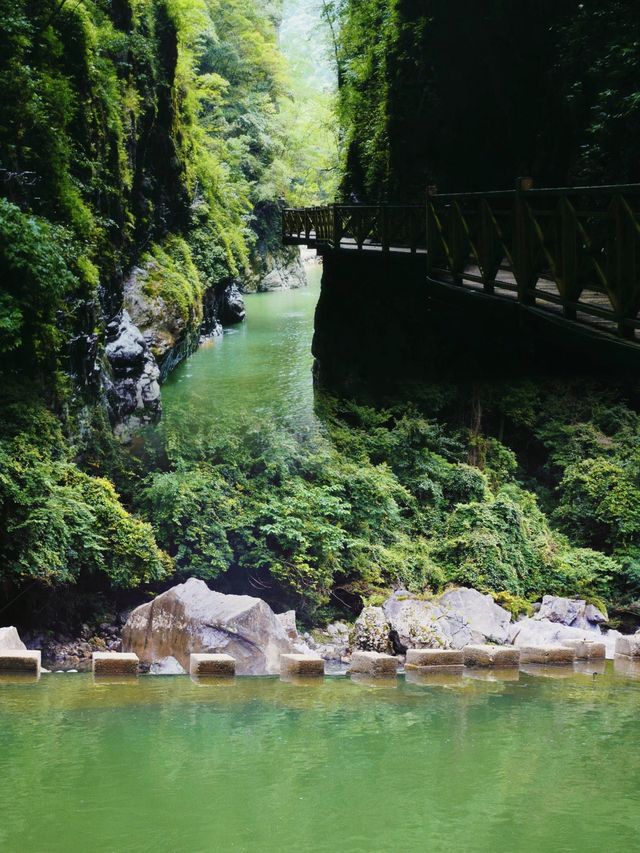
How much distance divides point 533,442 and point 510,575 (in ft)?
14.2

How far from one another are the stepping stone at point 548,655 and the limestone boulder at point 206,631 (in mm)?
2950

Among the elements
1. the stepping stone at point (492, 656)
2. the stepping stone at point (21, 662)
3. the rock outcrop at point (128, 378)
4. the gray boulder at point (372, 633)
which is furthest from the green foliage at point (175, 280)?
the stepping stone at point (21, 662)

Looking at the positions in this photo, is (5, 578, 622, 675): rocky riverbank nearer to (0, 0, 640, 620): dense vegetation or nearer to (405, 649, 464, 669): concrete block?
(0, 0, 640, 620): dense vegetation

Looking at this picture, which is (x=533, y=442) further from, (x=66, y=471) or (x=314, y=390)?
(x=66, y=471)

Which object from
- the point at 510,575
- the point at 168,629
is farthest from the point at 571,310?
the point at 510,575

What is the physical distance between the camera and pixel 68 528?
11695 millimetres

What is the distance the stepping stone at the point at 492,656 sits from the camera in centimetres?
1155

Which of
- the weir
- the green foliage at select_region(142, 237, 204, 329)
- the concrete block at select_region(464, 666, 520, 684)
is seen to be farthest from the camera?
the green foliage at select_region(142, 237, 204, 329)

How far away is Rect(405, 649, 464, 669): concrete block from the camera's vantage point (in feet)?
37.2

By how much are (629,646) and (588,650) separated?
70 centimetres

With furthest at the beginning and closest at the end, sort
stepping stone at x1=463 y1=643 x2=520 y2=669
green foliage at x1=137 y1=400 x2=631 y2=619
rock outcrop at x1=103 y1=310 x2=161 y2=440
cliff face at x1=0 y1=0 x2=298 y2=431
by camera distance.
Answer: rock outcrop at x1=103 y1=310 x2=161 y2=440
green foliage at x1=137 y1=400 x2=631 y2=619
cliff face at x1=0 y1=0 x2=298 y2=431
stepping stone at x1=463 y1=643 x2=520 y2=669

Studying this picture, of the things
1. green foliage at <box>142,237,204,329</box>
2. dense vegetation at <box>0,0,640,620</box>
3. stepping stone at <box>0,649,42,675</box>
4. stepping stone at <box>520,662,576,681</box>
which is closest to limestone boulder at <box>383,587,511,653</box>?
dense vegetation at <box>0,0,640,620</box>

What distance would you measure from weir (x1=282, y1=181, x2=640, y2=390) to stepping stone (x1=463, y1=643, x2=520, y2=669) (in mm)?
3691

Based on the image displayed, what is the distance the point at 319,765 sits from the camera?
25.1 ft
